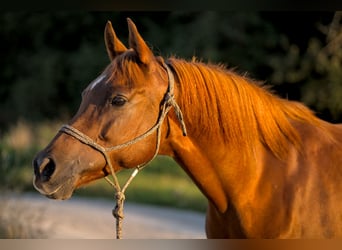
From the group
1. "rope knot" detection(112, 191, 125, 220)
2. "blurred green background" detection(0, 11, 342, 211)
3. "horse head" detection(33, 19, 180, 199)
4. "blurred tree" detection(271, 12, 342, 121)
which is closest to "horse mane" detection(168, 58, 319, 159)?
"horse head" detection(33, 19, 180, 199)

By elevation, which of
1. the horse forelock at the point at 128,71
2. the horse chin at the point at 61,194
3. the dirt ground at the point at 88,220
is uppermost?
the horse forelock at the point at 128,71

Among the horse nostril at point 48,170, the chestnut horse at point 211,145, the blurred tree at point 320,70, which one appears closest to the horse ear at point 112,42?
the chestnut horse at point 211,145

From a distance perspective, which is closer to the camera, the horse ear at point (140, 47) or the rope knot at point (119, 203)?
the horse ear at point (140, 47)

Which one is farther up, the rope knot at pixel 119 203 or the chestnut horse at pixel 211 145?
the chestnut horse at pixel 211 145

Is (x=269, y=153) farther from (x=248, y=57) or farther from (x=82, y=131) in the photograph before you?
(x=248, y=57)

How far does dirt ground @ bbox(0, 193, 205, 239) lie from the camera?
4.44 metres

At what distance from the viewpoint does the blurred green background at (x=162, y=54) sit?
7.06 meters

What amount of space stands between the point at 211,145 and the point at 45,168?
62 cm

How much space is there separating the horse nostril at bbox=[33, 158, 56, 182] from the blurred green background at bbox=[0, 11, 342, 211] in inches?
136

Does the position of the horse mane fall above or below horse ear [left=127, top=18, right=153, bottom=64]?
below

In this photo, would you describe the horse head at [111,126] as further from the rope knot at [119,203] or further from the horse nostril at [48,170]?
the rope knot at [119,203]

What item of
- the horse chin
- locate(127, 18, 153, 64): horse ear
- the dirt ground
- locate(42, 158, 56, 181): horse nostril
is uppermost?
locate(127, 18, 153, 64): horse ear

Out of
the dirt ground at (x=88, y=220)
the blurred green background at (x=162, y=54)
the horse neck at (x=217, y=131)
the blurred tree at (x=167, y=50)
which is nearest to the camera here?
the horse neck at (x=217, y=131)

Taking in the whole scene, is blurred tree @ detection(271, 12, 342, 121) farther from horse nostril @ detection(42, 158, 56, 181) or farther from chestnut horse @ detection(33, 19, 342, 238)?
horse nostril @ detection(42, 158, 56, 181)
